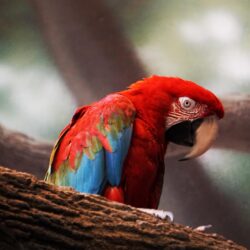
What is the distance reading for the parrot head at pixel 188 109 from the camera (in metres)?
2.00

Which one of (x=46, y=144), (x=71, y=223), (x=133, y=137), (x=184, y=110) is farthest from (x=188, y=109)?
(x=46, y=144)

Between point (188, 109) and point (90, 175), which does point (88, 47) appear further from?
point (90, 175)

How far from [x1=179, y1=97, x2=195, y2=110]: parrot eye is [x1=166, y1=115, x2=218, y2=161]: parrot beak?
6 cm

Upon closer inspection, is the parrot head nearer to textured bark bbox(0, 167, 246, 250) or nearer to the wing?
the wing

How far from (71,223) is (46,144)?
162 centimetres

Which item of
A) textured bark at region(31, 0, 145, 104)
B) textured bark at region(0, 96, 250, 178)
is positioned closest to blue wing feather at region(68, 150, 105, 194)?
textured bark at region(0, 96, 250, 178)

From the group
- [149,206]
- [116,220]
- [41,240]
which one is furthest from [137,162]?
[41,240]

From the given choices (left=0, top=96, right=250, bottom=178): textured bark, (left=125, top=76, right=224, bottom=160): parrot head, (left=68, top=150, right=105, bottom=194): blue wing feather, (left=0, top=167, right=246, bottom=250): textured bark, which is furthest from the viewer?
(left=0, top=96, right=250, bottom=178): textured bark

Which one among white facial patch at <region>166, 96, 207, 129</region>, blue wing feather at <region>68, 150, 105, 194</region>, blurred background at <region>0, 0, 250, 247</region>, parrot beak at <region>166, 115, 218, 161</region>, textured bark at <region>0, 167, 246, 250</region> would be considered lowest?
textured bark at <region>0, 167, 246, 250</region>

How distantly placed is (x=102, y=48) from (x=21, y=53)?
0.44m

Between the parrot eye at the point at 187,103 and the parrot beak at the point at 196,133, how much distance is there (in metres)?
0.06

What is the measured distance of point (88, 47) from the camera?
300cm

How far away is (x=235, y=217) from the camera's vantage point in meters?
2.79

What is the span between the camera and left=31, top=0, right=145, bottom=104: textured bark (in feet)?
9.66
